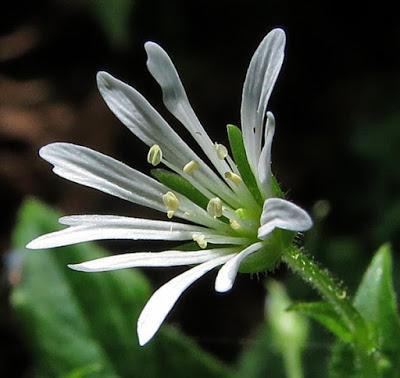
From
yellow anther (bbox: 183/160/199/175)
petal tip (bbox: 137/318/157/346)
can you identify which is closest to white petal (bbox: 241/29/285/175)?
yellow anther (bbox: 183/160/199/175)

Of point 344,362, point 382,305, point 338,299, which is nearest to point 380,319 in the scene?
point 382,305

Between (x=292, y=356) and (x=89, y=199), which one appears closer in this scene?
(x=292, y=356)

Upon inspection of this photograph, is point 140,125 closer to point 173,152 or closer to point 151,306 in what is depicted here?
point 173,152

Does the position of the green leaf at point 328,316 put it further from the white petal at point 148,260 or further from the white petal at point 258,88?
the white petal at point 258,88

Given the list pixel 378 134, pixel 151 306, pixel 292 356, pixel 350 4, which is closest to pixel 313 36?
pixel 350 4

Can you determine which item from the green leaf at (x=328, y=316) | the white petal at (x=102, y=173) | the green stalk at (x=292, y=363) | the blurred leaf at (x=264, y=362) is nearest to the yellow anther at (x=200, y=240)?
the white petal at (x=102, y=173)

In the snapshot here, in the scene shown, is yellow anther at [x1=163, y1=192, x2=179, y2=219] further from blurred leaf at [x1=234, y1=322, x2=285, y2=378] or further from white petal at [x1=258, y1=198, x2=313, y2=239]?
blurred leaf at [x1=234, y1=322, x2=285, y2=378]

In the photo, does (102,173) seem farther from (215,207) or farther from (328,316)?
(328,316)
